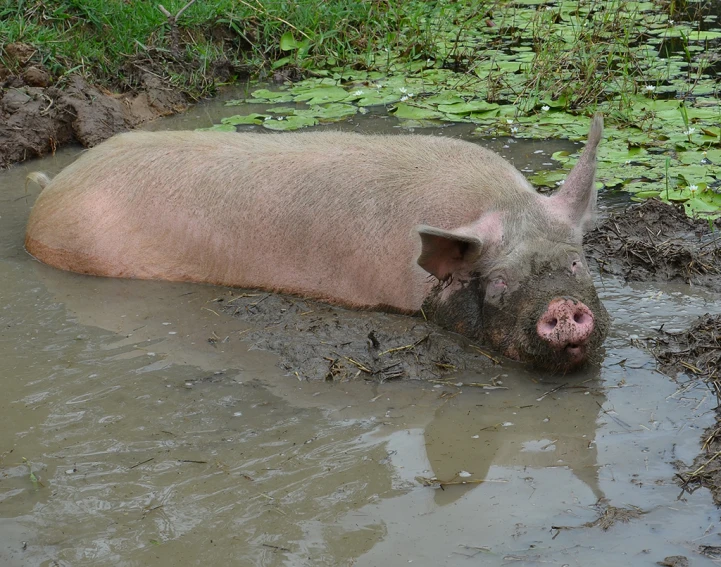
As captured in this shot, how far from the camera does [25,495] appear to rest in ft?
12.3

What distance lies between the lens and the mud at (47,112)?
7906 millimetres

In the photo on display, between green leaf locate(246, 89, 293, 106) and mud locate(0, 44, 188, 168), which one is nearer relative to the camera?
mud locate(0, 44, 188, 168)

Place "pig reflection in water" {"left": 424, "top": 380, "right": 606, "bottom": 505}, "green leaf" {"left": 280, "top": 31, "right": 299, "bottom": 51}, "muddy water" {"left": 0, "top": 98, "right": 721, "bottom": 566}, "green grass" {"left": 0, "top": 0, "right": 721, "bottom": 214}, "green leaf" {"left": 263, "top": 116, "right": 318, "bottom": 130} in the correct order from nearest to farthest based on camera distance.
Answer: "muddy water" {"left": 0, "top": 98, "right": 721, "bottom": 566}, "pig reflection in water" {"left": 424, "top": 380, "right": 606, "bottom": 505}, "green grass" {"left": 0, "top": 0, "right": 721, "bottom": 214}, "green leaf" {"left": 263, "top": 116, "right": 318, "bottom": 130}, "green leaf" {"left": 280, "top": 31, "right": 299, "bottom": 51}

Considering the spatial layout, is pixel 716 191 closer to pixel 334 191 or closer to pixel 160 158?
pixel 334 191

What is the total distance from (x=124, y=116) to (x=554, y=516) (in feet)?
19.9

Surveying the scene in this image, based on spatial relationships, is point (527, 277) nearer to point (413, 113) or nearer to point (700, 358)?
point (700, 358)

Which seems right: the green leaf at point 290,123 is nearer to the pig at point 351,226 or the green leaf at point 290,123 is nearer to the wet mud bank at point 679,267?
the pig at point 351,226

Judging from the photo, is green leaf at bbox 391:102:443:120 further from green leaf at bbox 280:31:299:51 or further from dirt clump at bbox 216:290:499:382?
dirt clump at bbox 216:290:499:382

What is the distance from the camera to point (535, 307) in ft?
15.3

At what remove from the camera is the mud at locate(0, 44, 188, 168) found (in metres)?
7.91

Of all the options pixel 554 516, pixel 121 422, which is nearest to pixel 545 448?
pixel 554 516

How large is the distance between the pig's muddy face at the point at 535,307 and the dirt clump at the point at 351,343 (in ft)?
0.44

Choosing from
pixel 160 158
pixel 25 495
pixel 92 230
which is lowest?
→ pixel 25 495

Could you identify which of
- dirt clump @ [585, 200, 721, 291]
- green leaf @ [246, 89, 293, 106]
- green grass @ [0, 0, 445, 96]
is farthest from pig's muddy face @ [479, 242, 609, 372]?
green grass @ [0, 0, 445, 96]
